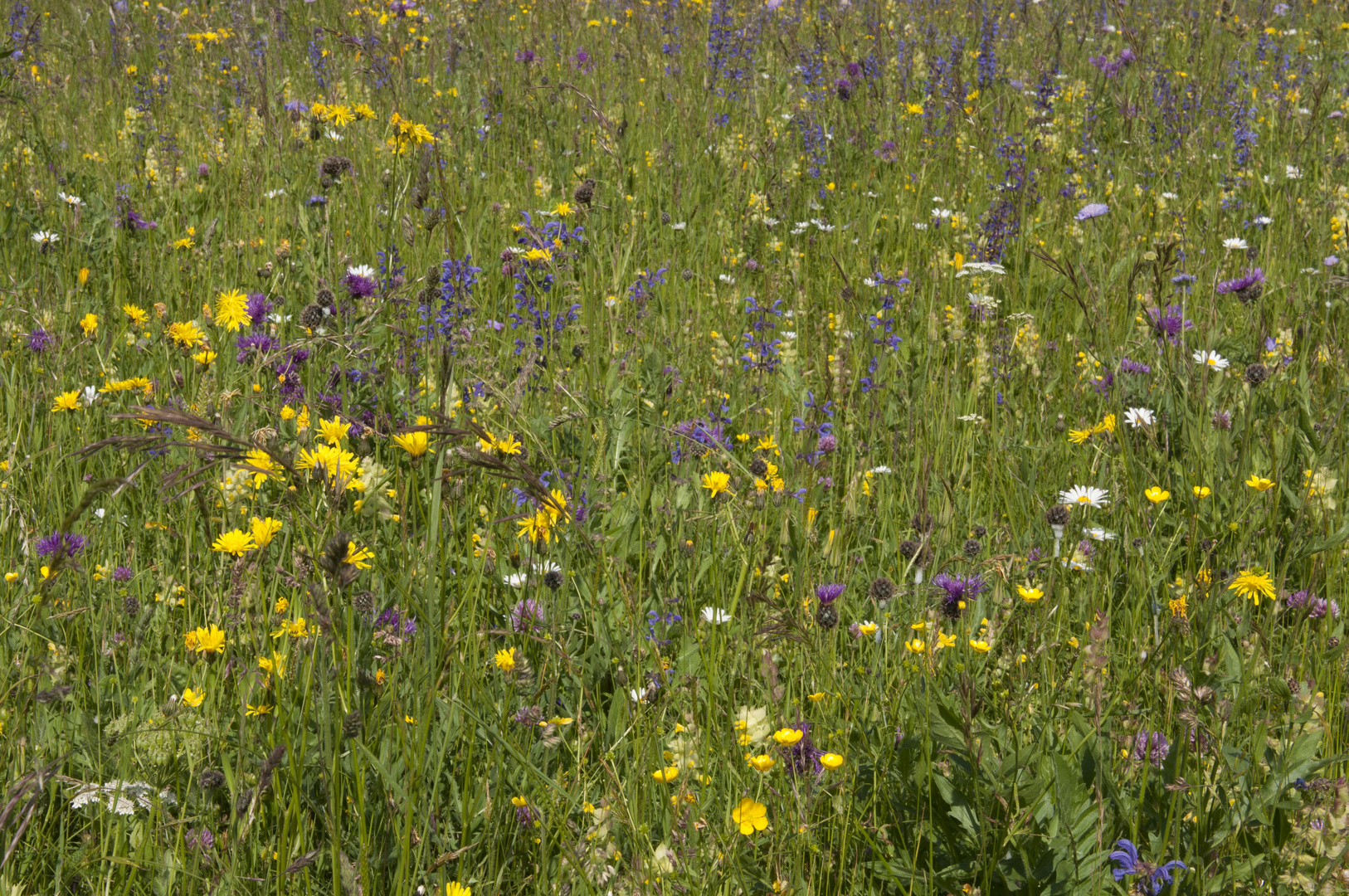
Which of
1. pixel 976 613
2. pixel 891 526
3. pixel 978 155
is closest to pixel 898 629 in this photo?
pixel 976 613

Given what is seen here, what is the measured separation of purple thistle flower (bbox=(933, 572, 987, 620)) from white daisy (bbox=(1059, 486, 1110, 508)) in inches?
12.6

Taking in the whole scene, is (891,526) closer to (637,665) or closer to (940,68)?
(637,665)

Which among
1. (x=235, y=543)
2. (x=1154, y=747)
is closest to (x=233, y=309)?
(x=235, y=543)

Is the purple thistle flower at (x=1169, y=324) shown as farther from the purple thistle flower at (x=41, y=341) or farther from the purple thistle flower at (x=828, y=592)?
the purple thistle flower at (x=41, y=341)

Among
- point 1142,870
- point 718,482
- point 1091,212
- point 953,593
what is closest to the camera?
point 1142,870

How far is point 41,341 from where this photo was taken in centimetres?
226

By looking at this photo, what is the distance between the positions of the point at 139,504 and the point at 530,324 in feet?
3.62

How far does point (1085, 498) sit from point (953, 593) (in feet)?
1.57

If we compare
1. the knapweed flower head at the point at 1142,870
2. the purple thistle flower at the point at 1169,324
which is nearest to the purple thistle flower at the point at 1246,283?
the purple thistle flower at the point at 1169,324

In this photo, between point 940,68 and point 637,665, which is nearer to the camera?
point 637,665

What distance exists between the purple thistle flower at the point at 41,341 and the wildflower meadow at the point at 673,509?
2 cm

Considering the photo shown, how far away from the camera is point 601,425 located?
202cm

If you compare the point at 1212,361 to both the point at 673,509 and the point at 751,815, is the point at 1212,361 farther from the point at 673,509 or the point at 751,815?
the point at 751,815

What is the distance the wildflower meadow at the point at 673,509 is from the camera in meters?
1.14
